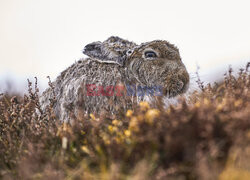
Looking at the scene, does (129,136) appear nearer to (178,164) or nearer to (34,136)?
(178,164)

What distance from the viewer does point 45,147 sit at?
13.0ft

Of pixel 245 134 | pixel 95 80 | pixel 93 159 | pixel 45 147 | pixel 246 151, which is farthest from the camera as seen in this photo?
→ pixel 95 80

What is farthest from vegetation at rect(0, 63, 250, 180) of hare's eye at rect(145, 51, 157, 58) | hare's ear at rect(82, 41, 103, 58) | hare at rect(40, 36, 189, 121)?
hare's ear at rect(82, 41, 103, 58)

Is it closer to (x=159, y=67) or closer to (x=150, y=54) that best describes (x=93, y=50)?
(x=150, y=54)

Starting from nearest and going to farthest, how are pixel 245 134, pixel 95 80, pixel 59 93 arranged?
pixel 245 134, pixel 95 80, pixel 59 93

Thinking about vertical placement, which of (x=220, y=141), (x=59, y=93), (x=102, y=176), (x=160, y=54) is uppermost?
(x=160, y=54)

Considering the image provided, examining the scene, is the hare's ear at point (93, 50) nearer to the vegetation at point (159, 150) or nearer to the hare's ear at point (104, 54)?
the hare's ear at point (104, 54)

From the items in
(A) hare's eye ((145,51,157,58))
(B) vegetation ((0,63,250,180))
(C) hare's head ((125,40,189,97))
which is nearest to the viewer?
(B) vegetation ((0,63,250,180))

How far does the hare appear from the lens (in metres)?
5.63

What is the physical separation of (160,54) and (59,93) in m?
2.23

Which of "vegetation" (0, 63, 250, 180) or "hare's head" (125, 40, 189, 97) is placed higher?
"hare's head" (125, 40, 189, 97)

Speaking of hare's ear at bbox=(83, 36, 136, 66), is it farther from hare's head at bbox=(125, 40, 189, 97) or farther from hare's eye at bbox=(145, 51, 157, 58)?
hare's eye at bbox=(145, 51, 157, 58)

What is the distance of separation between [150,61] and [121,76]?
63 cm

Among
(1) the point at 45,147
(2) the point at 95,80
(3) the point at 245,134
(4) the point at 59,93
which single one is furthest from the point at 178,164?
(4) the point at 59,93
